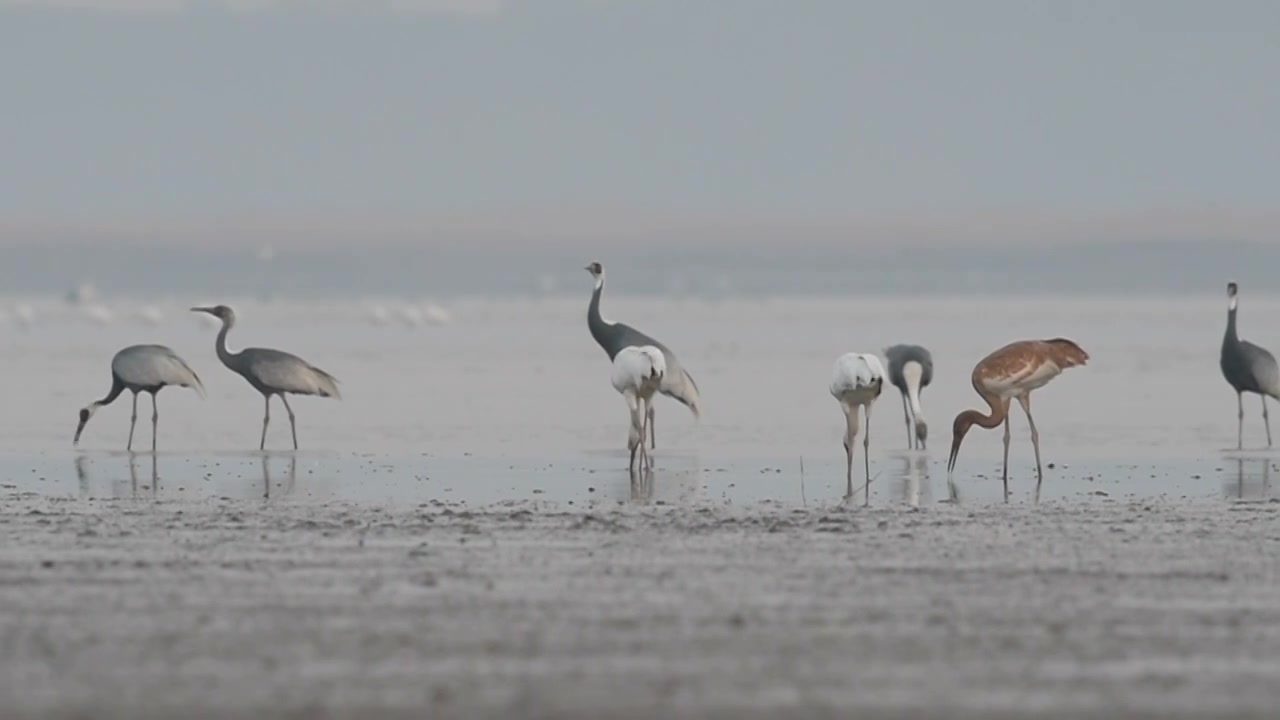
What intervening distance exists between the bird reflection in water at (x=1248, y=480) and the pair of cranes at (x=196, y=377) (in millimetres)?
8659

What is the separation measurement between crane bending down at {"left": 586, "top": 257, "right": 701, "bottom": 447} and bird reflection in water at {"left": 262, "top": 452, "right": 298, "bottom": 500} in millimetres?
3385

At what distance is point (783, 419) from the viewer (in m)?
24.5

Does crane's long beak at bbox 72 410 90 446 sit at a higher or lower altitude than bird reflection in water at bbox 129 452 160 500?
higher

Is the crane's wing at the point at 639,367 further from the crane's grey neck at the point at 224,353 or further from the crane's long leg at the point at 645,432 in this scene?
the crane's grey neck at the point at 224,353

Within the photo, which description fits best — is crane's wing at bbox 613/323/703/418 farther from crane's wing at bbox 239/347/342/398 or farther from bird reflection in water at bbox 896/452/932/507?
crane's wing at bbox 239/347/342/398

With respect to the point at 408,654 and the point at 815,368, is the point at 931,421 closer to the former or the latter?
the point at 815,368

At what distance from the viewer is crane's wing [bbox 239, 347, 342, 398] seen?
74.1ft

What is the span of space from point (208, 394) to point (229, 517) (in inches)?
654

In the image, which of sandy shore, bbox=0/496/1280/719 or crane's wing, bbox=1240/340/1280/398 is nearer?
sandy shore, bbox=0/496/1280/719

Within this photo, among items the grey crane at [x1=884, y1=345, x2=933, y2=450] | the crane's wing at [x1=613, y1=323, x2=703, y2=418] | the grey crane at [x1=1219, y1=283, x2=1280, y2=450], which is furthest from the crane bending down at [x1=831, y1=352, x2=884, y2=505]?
the grey crane at [x1=1219, y1=283, x2=1280, y2=450]

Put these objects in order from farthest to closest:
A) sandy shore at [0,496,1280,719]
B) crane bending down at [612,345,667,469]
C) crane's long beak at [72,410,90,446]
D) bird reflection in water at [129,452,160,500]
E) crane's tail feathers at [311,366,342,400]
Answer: crane's tail feathers at [311,366,342,400] → crane's long beak at [72,410,90,446] → crane bending down at [612,345,667,469] → bird reflection in water at [129,452,160,500] → sandy shore at [0,496,1280,719]

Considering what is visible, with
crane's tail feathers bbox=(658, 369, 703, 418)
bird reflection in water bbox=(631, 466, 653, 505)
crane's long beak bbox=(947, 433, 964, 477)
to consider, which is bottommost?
bird reflection in water bbox=(631, 466, 653, 505)

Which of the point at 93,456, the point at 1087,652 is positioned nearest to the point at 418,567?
the point at 1087,652

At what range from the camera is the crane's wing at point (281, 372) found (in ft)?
74.1
